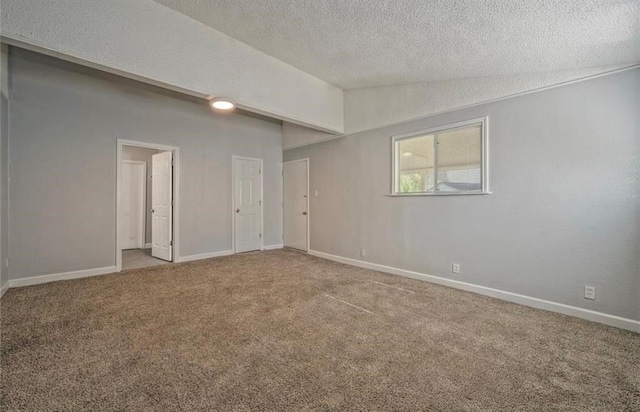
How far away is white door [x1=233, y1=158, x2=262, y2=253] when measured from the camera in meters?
5.74

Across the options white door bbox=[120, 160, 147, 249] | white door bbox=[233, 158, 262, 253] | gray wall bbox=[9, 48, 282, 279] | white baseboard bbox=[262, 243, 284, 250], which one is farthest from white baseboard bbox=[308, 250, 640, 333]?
white door bbox=[120, 160, 147, 249]

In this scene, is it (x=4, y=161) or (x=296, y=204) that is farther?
(x=296, y=204)

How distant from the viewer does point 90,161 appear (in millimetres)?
4051

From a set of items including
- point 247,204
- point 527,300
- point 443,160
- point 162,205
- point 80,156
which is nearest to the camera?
point 527,300

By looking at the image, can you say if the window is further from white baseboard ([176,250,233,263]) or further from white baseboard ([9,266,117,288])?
white baseboard ([9,266,117,288])

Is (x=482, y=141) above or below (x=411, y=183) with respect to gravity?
above

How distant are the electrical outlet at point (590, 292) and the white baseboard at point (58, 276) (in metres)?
5.99

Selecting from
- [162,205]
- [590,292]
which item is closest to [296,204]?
[162,205]

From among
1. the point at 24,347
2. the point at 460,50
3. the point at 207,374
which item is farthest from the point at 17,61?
the point at 460,50

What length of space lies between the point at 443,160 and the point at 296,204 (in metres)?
3.38

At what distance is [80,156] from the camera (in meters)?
3.96

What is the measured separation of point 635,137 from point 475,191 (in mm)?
1359

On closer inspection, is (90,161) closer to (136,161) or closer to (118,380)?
(136,161)

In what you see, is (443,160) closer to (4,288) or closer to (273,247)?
(273,247)
